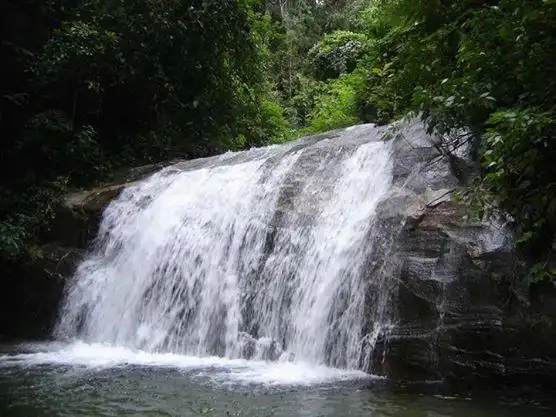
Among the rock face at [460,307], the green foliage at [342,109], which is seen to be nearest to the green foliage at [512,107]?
the rock face at [460,307]

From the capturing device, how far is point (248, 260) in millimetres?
7867

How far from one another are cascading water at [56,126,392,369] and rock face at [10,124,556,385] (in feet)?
1.08

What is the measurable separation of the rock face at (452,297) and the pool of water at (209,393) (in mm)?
419

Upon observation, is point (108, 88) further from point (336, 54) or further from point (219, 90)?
point (336, 54)

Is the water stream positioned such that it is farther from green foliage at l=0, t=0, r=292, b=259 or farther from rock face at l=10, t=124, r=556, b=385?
Result: green foliage at l=0, t=0, r=292, b=259

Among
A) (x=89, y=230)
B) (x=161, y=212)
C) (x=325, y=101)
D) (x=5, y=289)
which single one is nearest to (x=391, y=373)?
(x=161, y=212)

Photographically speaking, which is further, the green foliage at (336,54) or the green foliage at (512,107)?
the green foliage at (336,54)

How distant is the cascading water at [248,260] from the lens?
265 inches

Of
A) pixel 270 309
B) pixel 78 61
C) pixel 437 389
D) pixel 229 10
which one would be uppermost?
pixel 229 10

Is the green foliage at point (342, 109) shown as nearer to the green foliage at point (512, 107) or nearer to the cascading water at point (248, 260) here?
the cascading water at point (248, 260)

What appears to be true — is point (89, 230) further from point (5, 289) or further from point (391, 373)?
point (391, 373)

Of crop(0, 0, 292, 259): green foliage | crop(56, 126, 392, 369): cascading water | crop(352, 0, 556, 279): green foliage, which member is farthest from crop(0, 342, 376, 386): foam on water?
crop(0, 0, 292, 259): green foliage

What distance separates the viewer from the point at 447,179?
6594 millimetres

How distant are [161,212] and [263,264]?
2551 mm
